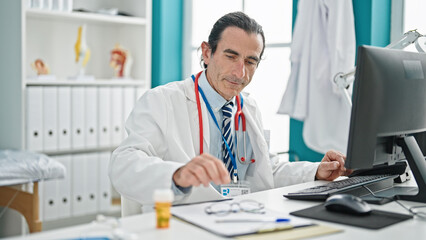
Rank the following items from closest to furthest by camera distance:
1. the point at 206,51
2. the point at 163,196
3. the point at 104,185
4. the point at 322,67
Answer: the point at 163,196 < the point at 206,51 < the point at 322,67 < the point at 104,185

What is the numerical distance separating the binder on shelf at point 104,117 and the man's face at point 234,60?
1696mm

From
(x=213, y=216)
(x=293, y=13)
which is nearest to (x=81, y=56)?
(x=293, y=13)

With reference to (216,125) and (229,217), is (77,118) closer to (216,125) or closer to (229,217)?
(216,125)

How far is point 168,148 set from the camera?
1787 mm

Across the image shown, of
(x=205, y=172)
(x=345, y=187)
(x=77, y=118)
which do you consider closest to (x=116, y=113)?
(x=77, y=118)

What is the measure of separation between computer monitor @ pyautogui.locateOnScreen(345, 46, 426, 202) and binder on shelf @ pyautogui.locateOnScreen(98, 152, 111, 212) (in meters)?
2.41

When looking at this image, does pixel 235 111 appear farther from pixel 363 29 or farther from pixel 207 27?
pixel 207 27

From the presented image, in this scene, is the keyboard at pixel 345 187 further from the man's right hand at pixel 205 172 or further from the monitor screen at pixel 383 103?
the man's right hand at pixel 205 172

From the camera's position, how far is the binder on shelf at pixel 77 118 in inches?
132

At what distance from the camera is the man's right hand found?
4.08ft

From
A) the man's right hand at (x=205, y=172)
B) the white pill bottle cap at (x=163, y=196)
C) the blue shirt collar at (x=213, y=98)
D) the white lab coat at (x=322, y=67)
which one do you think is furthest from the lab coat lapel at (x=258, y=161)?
the white pill bottle cap at (x=163, y=196)

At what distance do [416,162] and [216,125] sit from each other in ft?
2.47

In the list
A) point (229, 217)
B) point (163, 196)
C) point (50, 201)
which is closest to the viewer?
point (163, 196)

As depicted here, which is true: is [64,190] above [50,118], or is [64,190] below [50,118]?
below
